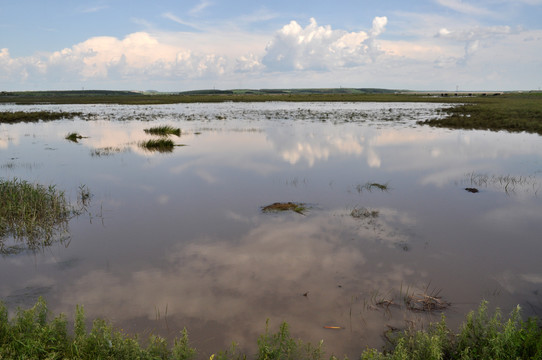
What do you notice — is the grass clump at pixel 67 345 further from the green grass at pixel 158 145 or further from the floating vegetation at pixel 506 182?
the green grass at pixel 158 145

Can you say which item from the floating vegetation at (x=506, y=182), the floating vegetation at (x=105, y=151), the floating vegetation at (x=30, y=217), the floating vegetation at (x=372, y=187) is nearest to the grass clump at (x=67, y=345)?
the floating vegetation at (x=30, y=217)

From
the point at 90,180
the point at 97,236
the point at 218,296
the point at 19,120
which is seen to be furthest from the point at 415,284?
the point at 19,120

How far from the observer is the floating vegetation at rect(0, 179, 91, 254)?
33.7ft

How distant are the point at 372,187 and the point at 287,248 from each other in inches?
291

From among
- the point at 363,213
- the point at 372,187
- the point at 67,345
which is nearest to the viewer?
the point at 67,345

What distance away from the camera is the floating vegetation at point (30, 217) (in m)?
10.3

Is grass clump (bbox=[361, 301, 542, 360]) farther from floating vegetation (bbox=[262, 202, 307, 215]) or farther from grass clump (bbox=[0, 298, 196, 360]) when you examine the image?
floating vegetation (bbox=[262, 202, 307, 215])

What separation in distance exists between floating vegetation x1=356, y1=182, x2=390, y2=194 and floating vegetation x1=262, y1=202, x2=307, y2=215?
11.3 ft

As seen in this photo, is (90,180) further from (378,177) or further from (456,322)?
(456,322)

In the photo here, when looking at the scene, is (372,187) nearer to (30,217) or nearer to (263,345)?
(263,345)

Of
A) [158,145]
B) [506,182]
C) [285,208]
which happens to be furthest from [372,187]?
[158,145]

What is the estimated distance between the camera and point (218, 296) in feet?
23.9

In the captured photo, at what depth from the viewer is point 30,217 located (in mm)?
11547

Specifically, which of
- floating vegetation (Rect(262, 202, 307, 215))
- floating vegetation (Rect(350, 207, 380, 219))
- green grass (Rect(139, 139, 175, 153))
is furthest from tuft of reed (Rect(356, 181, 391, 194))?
green grass (Rect(139, 139, 175, 153))
